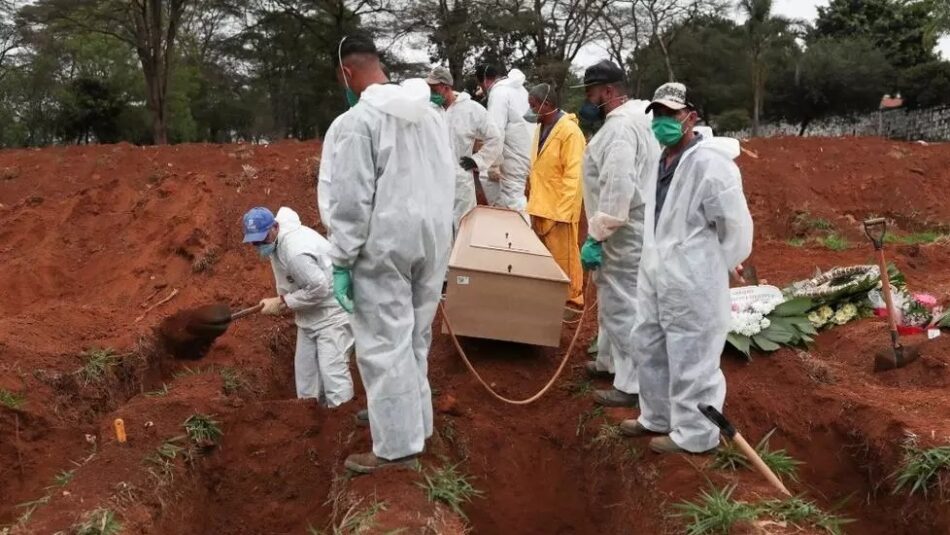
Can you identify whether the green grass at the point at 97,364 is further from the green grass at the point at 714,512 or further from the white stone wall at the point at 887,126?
the white stone wall at the point at 887,126

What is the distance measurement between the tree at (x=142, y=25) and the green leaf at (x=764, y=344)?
14549 mm

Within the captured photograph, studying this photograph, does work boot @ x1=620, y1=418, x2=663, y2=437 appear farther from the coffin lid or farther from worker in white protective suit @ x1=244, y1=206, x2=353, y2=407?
worker in white protective suit @ x1=244, y1=206, x2=353, y2=407

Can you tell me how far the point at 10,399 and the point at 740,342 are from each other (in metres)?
4.82

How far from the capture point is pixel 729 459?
405cm

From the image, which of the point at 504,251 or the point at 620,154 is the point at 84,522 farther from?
the point at 620,154

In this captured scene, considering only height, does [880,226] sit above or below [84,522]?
above

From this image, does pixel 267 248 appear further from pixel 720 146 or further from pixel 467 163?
pixel 720 146

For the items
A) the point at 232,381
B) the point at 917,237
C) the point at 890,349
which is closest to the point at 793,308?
the point at 890,349

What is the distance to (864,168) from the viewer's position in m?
14.9

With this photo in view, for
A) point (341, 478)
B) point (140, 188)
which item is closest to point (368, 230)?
point (341, 478)

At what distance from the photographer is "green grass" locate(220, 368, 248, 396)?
19.2ft

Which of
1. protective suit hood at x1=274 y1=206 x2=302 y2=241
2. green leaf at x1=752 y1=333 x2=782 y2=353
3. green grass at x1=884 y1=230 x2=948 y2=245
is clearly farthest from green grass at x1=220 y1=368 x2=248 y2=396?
green grass at x1=884 y1=230 x2=948 y2=245

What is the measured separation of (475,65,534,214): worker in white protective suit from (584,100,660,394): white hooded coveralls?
253 cm

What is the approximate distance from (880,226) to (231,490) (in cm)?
468
